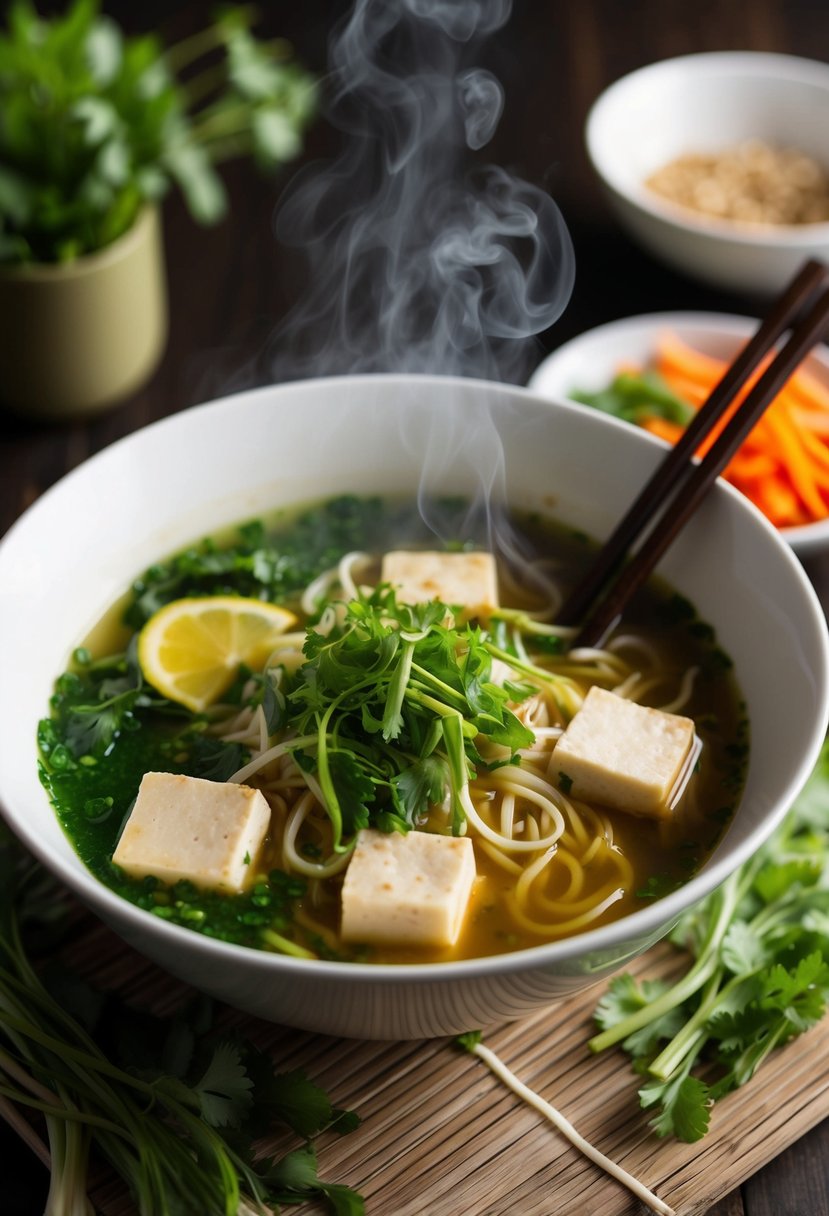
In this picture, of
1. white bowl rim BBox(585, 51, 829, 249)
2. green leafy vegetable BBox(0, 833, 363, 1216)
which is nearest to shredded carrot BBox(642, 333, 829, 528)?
white bowl rim BBox(585, 51, 829, 249)

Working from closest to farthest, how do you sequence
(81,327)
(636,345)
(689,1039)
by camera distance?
1. (689,1039)
2. (81,327)
3. (636,345)

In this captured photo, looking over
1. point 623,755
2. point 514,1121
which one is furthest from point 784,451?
point 514,1121

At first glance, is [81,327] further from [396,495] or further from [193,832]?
[193,832]

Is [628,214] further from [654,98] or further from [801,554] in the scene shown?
[801,554]

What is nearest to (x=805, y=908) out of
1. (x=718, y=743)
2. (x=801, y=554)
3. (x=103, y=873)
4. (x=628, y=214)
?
(x=718, y=743)

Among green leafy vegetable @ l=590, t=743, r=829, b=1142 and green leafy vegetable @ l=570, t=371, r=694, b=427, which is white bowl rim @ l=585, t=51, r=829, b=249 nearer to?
green leafy vegetable @ l=570, t=371, r=694, b=427

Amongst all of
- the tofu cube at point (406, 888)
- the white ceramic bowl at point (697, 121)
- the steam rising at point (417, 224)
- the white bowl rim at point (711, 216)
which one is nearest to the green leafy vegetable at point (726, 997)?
the tofu cube at point (406, 888)

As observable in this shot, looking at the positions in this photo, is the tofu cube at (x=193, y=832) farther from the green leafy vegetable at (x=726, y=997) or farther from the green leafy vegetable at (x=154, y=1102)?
the green leafy vegetable at (x=726, y=997)
